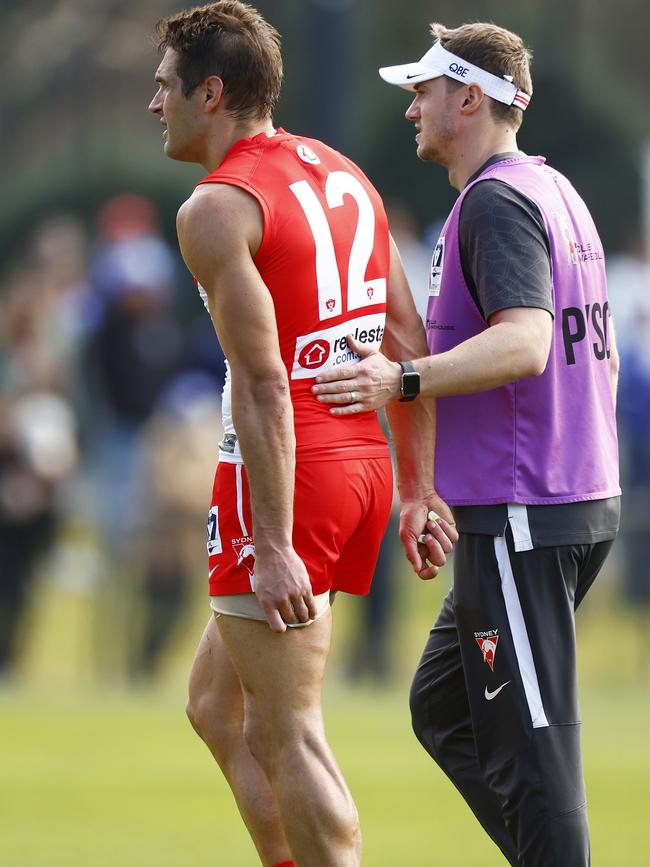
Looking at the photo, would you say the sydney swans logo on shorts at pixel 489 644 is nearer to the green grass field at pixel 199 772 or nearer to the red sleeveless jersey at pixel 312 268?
the red sleeveless jersey at pixel 312 268

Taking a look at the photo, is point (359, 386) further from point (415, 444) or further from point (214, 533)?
point (214, 533)

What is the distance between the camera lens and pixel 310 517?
4391 mm

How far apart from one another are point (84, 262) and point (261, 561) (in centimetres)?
1063

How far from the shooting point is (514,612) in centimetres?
434

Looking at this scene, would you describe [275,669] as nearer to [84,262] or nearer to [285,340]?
[285,340]

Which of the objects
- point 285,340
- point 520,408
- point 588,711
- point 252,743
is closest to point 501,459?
point 520,408

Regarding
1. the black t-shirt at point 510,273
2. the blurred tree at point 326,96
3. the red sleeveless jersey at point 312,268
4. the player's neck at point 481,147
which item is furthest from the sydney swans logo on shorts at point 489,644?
the blurred tree at point 326,96

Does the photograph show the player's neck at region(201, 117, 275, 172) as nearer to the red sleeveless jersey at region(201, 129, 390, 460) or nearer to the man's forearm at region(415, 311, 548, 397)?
the red sleeveless jersey at region(201, 129, 390, 460)

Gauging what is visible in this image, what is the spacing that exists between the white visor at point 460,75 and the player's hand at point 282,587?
4.56 ft

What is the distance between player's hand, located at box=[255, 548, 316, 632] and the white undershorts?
0.04 metres

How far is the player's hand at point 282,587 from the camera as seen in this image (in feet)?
14.0

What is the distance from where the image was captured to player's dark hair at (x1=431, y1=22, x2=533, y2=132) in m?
4.58

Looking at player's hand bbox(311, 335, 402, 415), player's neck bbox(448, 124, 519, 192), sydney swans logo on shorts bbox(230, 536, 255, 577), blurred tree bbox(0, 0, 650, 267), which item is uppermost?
blurred tree bbox(0, 0, 650, 267)

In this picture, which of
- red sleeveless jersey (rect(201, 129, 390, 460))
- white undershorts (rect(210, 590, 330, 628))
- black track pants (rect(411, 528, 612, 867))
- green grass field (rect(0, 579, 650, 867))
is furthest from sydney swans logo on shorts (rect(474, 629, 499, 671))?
green grass field (rect(0, 579, 650, 867))
